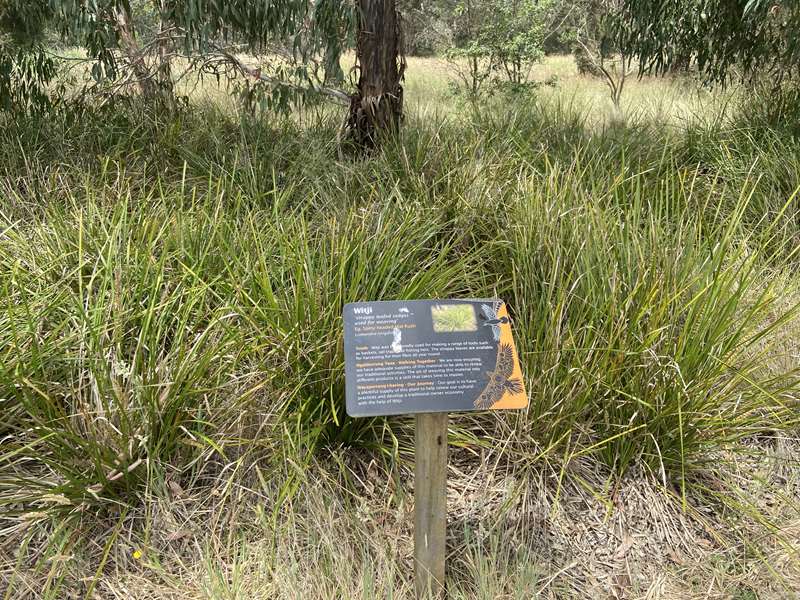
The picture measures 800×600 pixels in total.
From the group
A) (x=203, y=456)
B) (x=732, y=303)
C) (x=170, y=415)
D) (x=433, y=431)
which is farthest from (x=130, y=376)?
(x=732, y=303)

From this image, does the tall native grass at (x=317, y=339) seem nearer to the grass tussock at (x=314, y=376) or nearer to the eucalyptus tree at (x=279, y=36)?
the grass tussock at (x=314, y=376)

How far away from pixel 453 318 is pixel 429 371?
0.66 feet

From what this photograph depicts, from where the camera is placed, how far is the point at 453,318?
6.82 ft

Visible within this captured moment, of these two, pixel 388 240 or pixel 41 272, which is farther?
pixel 388 240

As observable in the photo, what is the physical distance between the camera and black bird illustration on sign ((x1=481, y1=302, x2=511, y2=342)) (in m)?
2.10

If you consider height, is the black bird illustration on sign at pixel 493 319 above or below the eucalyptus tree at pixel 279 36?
below

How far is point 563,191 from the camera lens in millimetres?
3367

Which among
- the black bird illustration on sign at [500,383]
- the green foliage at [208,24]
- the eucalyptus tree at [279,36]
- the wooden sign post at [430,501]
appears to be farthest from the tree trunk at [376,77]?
the wooden sign post at [430,501]

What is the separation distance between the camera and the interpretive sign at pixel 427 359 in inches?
76.3

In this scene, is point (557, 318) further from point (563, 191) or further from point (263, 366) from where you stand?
point (263, 366)

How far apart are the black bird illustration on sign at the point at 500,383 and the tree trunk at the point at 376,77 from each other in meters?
3.34

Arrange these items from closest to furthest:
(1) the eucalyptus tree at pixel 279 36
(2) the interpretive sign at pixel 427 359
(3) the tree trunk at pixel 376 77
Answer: (2) the interpretive sign at pixel 427 359 < (1) the eucalyptus tree at pixel 279 36 < (3) the tree trunk at pixel 376 77

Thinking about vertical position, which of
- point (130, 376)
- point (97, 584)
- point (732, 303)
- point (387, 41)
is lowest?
point (97, 584)

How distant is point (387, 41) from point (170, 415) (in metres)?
3.75
